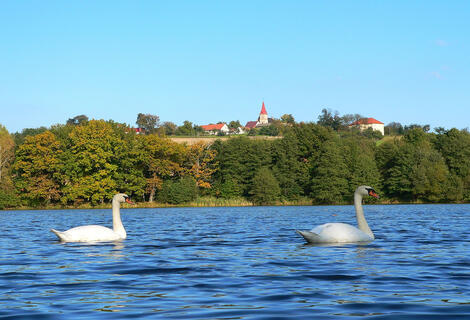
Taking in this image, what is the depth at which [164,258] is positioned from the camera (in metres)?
15.2

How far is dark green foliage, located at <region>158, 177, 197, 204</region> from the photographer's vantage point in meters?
89.9

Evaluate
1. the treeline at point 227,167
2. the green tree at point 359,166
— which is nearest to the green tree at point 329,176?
the treeline at point 227,167

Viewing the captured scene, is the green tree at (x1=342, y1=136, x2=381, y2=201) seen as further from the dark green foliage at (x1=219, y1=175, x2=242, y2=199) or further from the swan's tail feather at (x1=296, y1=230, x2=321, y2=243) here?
the swan's tail feather at (x1=296, y1=230, x2=321, y2=243)

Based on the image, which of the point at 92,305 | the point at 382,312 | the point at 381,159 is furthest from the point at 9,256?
the point at 381,159

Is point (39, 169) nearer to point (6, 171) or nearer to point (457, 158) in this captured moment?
point (6, 171)

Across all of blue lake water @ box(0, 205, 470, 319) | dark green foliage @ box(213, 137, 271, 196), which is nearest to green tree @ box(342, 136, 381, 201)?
dark green foliage @ box(213, 137, 271, 196)

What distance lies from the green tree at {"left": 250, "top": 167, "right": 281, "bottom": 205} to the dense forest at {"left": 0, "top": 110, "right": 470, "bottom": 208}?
168mm

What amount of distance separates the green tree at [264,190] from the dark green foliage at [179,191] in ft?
33.4

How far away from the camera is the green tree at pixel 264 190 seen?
9612 cm

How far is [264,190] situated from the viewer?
96188 millimetres

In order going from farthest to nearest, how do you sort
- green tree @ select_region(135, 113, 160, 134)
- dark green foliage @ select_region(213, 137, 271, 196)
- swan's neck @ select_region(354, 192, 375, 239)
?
green tree @ select_region(135, 113, 160, 134), dark green foliage @ select_region(213, 137, 271, 196), swan's neck @ select_region(354, 192, 375, 239)

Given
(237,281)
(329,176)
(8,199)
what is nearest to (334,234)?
(237,281)

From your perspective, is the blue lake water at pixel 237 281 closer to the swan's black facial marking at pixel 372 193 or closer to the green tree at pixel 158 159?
the swan's black facial marking at pixel 372 193

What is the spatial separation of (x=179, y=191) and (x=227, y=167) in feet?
50.8
